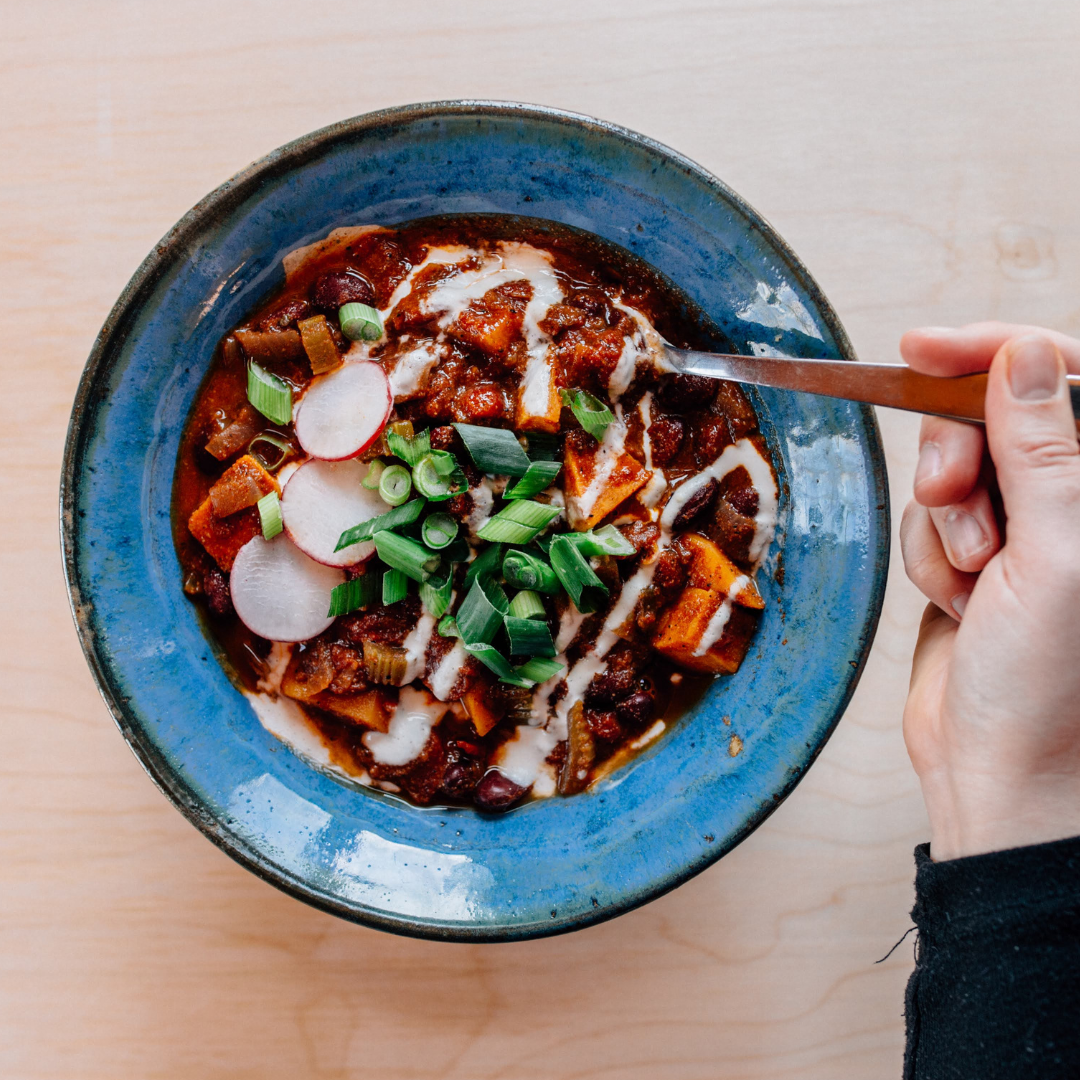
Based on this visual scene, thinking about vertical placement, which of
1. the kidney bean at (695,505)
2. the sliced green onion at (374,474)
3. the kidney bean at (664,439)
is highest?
the kidney bean at (664,439)

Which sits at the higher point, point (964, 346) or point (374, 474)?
point (964, 346)

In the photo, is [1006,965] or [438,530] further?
[438,530]

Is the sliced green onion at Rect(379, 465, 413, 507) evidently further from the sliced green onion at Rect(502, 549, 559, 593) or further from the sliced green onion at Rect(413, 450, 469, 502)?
the sliced green onion at Rect(502, 549, 559, 593)

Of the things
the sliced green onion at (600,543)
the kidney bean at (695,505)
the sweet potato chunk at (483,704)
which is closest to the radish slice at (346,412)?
the sliced green onion at (600,543)

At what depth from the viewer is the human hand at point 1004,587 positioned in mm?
1587

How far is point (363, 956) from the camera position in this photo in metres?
2.41

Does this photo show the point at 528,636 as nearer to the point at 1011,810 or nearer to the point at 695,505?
the point at 695,505

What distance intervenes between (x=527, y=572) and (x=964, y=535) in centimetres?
102

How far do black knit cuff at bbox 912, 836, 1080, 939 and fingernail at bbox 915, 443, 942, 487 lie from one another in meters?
0.79

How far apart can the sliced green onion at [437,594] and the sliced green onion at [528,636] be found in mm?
171

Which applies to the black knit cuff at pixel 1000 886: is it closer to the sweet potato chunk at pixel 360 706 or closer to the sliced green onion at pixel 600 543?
the sliced green onion at pixel 600 543

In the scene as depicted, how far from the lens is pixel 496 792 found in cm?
224

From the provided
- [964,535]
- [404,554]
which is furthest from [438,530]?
[964,535]

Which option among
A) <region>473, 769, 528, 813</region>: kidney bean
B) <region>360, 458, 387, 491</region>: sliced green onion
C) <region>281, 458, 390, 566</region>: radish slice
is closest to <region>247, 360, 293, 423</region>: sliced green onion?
<region>281, 458, 390, 566</region>: radish slice
